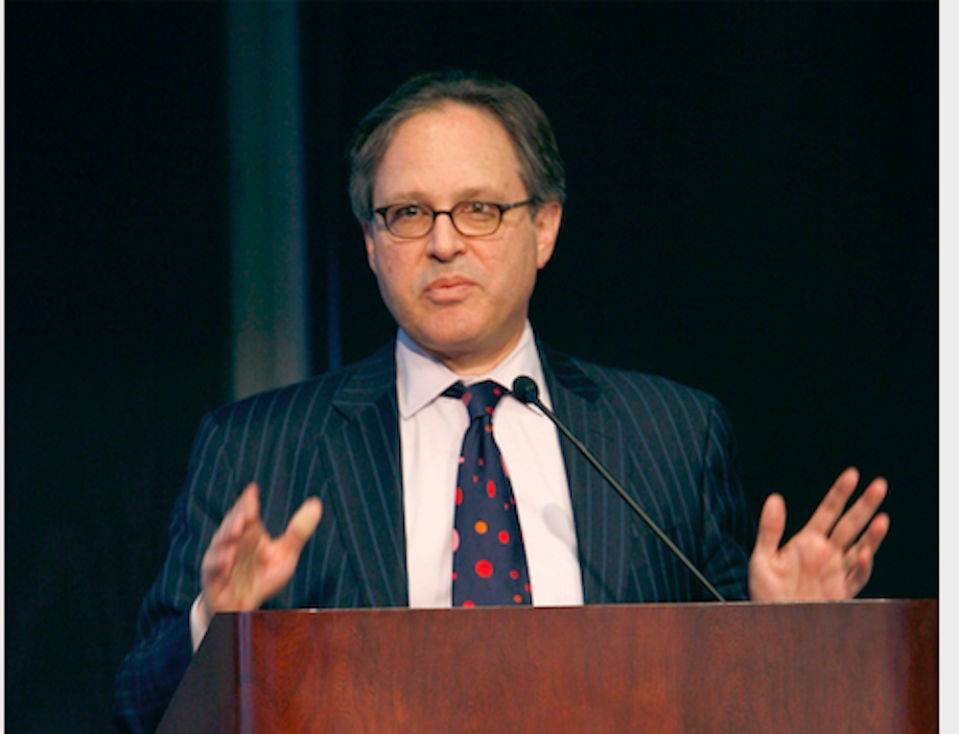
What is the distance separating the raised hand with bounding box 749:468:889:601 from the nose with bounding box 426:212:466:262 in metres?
0.73

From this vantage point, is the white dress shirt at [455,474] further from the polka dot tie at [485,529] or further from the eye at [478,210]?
the eye at [478,210]

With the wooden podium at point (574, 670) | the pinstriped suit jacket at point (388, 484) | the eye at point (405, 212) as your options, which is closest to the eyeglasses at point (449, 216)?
the eye at point (405, 212)

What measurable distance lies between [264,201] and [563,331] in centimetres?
70

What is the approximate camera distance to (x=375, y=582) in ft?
5.55

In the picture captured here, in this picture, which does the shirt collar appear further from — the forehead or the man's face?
the forehead

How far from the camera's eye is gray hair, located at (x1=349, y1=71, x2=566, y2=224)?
2.00 m

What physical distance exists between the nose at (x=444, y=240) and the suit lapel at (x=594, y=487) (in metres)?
0.27

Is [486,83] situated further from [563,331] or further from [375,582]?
[375,582]

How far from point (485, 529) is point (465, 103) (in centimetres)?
75

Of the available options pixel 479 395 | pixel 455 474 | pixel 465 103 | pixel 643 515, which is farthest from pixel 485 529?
pixel 465 103

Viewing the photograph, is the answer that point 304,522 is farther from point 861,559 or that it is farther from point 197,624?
point 861,559

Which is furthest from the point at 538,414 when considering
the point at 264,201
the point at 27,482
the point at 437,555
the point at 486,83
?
the point at 27,482

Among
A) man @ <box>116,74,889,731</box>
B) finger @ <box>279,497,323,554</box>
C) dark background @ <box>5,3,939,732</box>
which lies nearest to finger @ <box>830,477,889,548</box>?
man @ <box>116,74,889,731</box>

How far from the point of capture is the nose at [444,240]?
188cm
